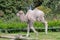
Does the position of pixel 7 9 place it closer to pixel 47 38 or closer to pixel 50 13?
pixel 50 13

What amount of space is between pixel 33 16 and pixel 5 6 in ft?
16.2

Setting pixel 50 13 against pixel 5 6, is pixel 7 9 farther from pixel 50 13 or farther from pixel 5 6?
pixel 50 13

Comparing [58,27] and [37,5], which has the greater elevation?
[37,5]

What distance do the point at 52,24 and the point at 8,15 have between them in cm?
339

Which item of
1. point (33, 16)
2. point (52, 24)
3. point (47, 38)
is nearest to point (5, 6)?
point (52, 24)

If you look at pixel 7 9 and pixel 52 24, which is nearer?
pixel 52 24

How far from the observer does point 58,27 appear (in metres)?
12.0

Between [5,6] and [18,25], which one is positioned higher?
[5,6]

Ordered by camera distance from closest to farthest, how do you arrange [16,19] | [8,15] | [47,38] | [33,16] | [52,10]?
[47,38]
[33,16]
[16,19]
[8,15]
[52,10]

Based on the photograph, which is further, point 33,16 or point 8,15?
point 8,15

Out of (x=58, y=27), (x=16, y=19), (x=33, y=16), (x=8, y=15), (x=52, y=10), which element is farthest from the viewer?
(x=52, y=10)

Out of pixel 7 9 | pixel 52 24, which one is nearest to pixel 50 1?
pixel 7 9

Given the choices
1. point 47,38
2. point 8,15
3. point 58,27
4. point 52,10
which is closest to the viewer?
point 47,38

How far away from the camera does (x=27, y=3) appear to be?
15625 mm
